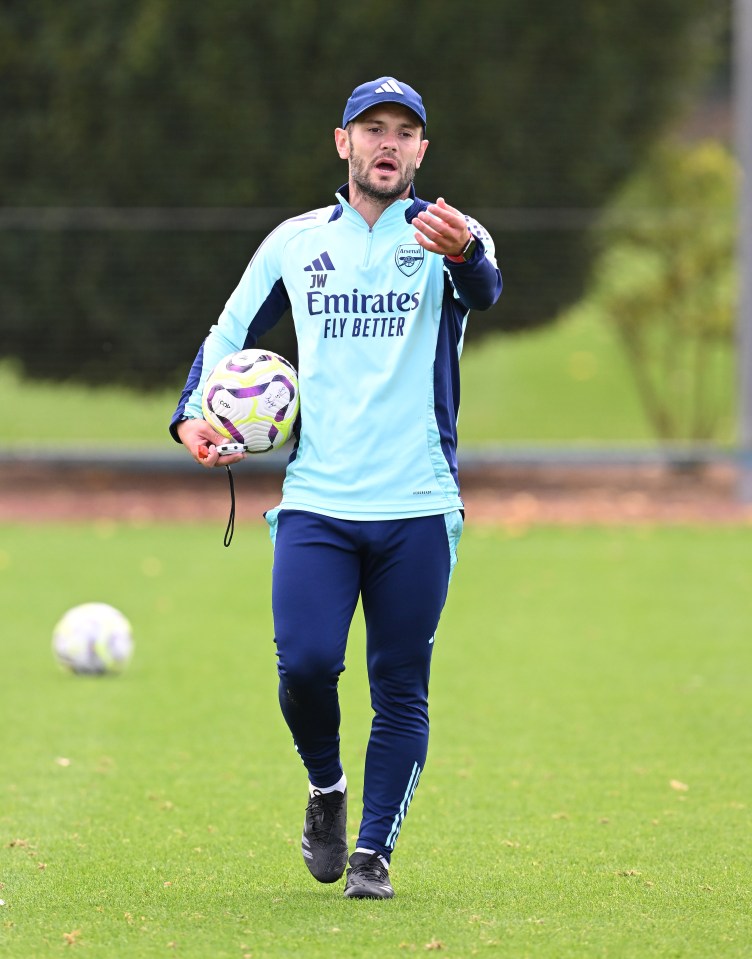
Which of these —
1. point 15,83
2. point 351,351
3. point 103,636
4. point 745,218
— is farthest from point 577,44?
point 351,351

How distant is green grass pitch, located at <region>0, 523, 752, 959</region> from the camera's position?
4.45m

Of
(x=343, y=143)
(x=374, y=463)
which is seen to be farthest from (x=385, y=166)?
(x=374, y=463)

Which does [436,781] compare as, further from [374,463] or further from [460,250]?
[460,250]

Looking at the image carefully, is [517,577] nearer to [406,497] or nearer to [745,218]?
[745,218]

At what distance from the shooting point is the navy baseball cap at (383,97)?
15.3 feet

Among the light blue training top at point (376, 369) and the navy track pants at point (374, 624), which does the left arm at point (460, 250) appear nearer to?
the light blue training top at point (376, 369)

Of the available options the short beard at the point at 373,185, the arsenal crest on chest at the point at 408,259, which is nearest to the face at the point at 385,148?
the short beard at the point at 373,185

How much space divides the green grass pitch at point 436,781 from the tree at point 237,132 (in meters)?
5.95

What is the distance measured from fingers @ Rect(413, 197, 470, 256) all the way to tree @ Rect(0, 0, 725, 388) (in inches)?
491

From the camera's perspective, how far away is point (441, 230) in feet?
14.5

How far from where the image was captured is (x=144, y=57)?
16625 millimetres

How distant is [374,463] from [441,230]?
700mm

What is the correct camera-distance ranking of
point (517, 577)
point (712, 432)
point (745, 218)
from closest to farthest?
point (517, 577)
point (745, 218)
point (712, 432)

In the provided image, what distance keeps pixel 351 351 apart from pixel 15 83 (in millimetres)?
13520
